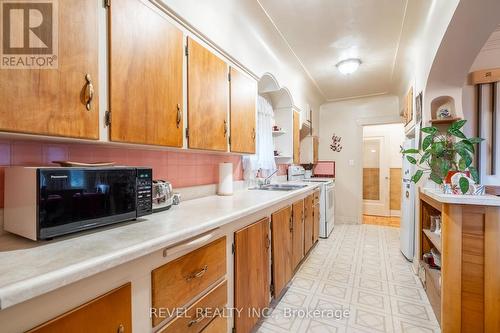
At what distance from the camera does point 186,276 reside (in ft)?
3.31

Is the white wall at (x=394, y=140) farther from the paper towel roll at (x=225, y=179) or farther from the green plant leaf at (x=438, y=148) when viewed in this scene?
the paper towel roll at (x=225, y=179)

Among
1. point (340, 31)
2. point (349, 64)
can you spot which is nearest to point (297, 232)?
point (340, 31)

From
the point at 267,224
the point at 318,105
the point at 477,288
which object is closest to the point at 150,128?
the point at 267,224

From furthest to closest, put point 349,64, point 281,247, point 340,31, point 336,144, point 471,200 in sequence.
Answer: point 336,144
point 349,64
point 340,31
point 281,247
point 471,200

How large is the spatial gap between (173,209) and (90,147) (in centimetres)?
55

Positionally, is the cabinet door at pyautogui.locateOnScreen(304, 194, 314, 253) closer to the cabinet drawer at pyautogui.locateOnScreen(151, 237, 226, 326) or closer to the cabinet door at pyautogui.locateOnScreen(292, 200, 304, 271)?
the cabinet door at pyautogui.locateOnScreen(292, 200, 304, 271)

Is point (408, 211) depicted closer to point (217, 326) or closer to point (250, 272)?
point (250, 272)

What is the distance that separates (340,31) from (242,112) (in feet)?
4.55

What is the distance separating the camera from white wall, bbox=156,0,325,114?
1.62 meters

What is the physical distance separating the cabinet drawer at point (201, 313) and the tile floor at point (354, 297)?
28.4 inches

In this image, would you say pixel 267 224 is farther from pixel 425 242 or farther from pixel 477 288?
pixel 425 242

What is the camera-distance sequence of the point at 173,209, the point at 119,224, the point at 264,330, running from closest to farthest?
the point at 119,224, the point at 173,209, the point at 264,330

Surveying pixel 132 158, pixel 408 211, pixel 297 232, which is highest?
pixel 132 158

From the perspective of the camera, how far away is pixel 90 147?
1234 millimetres
